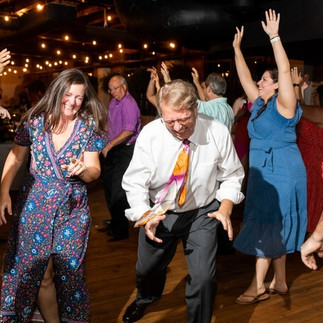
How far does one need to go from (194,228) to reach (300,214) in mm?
979

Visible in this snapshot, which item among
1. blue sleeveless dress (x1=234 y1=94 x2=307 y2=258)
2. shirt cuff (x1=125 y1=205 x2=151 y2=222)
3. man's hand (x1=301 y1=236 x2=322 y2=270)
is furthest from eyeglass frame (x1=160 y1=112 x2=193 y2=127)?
blue sleeveless dress (x1=234 y1=94 x2=307 y2=258)

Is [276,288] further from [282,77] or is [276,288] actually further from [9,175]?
[9,175]

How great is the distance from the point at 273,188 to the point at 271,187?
13 mm

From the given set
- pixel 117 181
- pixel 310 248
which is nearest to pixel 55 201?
pixel 310 248

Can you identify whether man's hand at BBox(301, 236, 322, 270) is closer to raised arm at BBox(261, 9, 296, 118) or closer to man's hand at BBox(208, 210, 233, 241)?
man's hand at BBox(208, 210, 233, 241)

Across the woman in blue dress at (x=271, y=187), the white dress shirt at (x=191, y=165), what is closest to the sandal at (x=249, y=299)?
the woman in blue dress at (x=271, y=187)

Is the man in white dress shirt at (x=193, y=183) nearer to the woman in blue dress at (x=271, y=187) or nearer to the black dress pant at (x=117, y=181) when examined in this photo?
the woman in blue dress at (x=271, y=187)

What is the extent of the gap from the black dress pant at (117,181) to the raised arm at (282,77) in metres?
1.91

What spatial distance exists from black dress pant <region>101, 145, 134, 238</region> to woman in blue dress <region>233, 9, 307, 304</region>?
5.03ft

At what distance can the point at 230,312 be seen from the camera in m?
3.02

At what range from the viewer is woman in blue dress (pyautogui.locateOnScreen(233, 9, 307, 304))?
297 cm

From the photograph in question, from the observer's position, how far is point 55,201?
2285 mm

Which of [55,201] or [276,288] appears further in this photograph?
[276,288]

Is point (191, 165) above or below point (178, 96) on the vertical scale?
below
